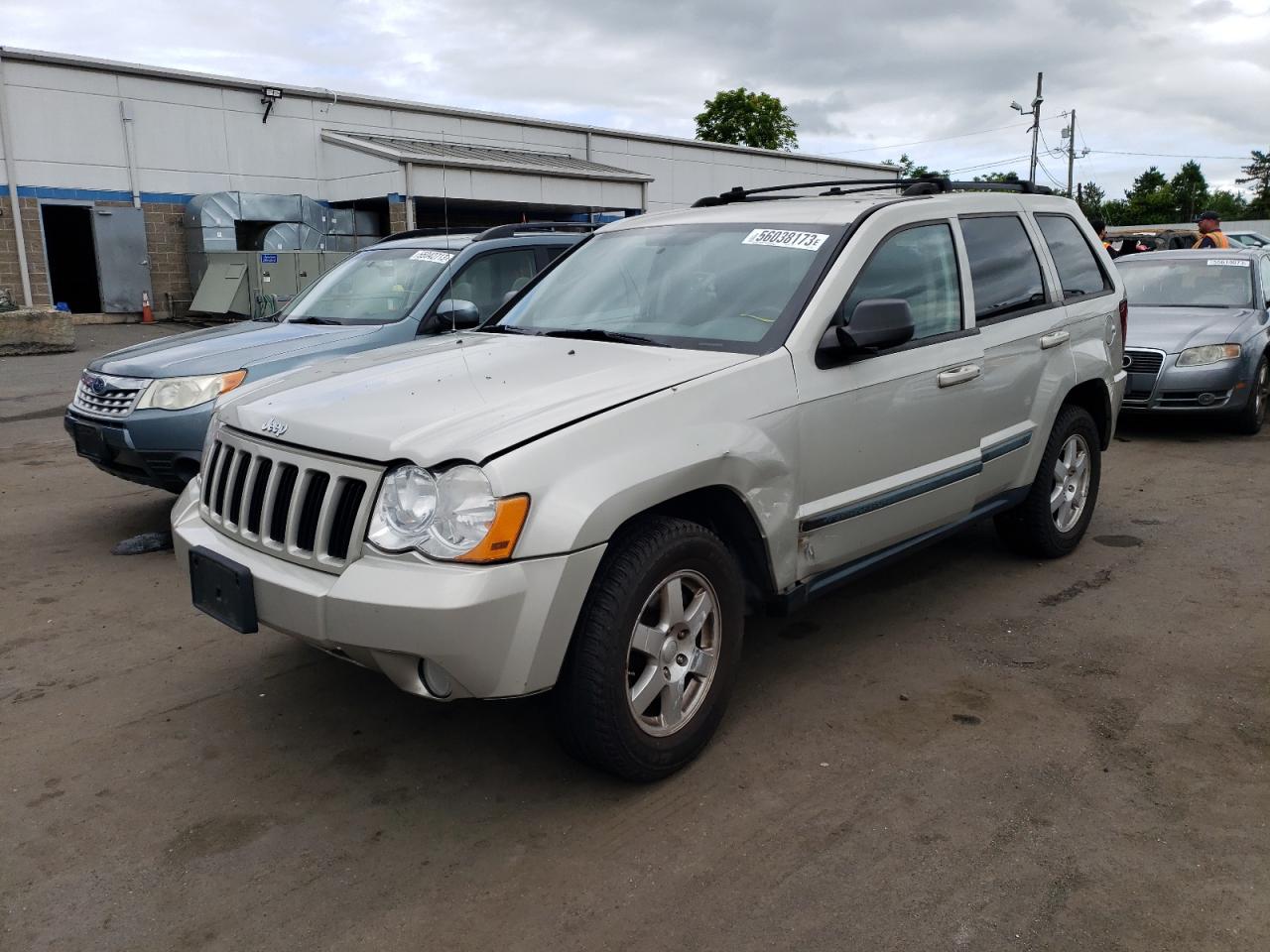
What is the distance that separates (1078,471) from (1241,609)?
41.6 inches

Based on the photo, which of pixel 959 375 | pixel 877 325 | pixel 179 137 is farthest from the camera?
pixel 179 137

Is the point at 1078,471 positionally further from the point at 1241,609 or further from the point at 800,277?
the point at 800,277

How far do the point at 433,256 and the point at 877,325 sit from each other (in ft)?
13.6

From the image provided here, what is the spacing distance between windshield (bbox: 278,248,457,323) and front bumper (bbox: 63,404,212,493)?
142cm

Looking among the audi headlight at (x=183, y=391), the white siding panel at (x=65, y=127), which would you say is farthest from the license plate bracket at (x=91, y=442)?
the white siding panel at (x=65, y=127)

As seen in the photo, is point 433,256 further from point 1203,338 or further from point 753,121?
point 753,121

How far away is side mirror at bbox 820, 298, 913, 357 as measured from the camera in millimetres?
3592

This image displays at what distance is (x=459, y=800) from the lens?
3238 millimetres

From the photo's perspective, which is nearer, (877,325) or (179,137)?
(877,325)

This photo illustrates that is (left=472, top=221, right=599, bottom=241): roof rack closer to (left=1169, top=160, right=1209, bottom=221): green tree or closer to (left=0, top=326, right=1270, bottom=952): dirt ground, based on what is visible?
(left=0, top=326, right=1270, bottom=952): dirt ground

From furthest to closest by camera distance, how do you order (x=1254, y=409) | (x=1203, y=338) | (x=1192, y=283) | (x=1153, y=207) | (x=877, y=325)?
(x=1153, y=207)
(x=1192, y=283)
(x=1254, y=409)
(x=1203, y=338)
(x=877, y=325)

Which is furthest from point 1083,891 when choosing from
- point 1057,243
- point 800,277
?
point 1057,243

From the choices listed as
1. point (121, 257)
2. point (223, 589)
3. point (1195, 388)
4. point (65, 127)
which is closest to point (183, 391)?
point (223, 589)

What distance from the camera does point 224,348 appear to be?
6.08 metres
